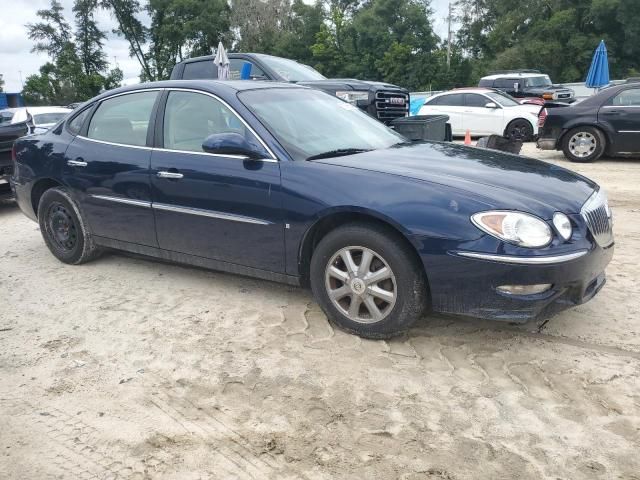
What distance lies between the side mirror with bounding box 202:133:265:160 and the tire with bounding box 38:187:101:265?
187cm

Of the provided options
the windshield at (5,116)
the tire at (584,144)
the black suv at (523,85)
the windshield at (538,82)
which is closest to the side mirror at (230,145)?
the tire at (584,144)

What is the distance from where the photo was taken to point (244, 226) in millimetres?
3863

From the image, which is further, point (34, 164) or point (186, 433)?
point (34, 164)

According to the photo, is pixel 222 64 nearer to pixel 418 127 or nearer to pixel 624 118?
pixel 418 127

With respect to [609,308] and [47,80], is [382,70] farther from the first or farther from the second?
[609,308]

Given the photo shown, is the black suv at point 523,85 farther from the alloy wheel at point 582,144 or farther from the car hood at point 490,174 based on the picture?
the car hood at point 490,174

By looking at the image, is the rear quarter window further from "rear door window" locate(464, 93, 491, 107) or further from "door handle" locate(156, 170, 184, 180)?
"rear door window" locate(464, 93, 491, 107)

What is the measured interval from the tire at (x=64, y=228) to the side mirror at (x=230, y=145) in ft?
6.15

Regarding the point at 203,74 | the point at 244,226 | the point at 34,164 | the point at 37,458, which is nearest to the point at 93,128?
the point at 34,164

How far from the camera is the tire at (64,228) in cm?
499

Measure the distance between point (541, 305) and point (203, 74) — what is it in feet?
26.8

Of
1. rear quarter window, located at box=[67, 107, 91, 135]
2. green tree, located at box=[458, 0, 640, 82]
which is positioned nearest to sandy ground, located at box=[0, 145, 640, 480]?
rear quarter window, located at box=[67, 107, 91, 135]

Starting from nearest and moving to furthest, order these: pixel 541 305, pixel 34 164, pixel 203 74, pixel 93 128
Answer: pixel 541 305 → pixel 93 128 → pixel 34 164 → pixel 203 74

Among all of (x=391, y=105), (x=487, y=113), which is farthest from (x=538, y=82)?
(x=391, y=105)
